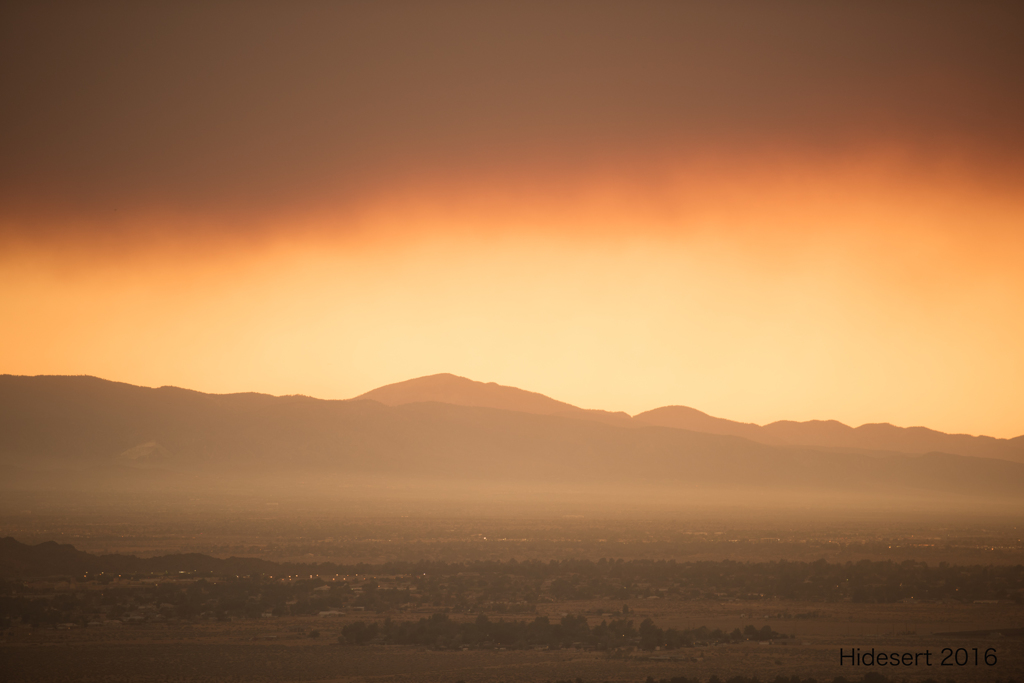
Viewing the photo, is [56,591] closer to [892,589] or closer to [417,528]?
[892,589]

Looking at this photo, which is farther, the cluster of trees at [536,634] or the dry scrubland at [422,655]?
the cluster of trees at [536,634]

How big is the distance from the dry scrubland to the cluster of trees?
60 cm

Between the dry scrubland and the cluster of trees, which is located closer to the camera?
the dry scrubland

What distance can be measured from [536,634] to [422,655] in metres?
3.65

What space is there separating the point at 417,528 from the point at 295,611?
131 ft

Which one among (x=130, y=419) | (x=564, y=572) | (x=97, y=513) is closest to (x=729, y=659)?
(x=564, y=572)

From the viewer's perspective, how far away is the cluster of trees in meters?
28.4

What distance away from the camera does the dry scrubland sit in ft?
81.0

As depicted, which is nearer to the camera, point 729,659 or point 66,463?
point 729,659

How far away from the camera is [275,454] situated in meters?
183

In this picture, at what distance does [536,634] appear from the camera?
29.0 metres

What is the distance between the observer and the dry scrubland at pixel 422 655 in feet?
81.0

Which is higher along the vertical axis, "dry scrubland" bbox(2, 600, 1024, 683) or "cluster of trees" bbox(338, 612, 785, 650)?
"cluster of trees" bbox(338, 612, 785, 650)

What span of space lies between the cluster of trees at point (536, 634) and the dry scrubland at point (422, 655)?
597 mm
